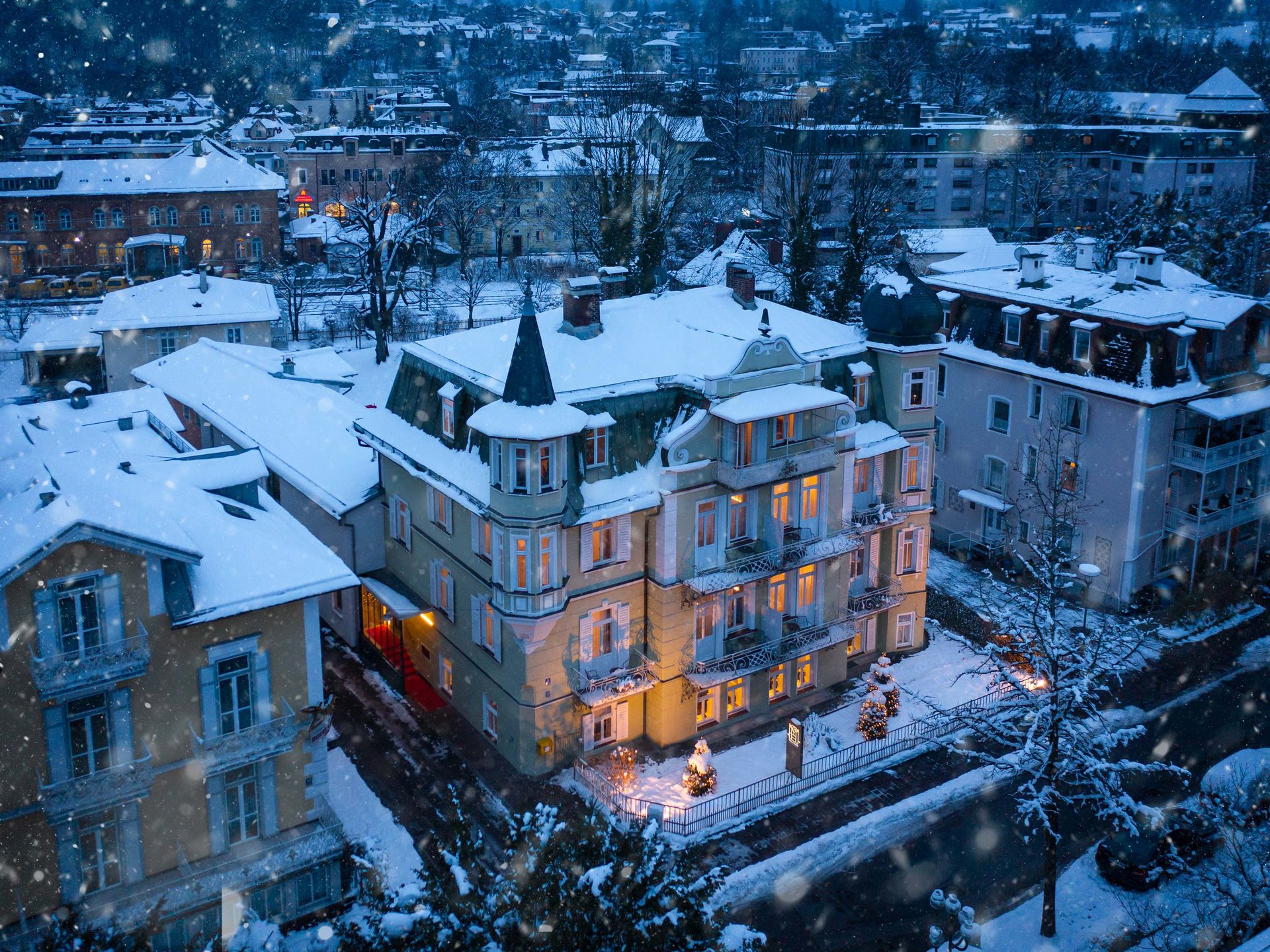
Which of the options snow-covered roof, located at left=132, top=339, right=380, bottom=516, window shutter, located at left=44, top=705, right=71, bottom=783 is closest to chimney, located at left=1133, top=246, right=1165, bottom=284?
snow-covered roof, located at left=132, top=339, right=380, bottom=516

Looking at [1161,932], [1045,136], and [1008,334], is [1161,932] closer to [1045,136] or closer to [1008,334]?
[1008,334]

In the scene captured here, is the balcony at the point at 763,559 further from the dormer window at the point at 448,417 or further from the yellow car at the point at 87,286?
the yellow car at the point at 87,286

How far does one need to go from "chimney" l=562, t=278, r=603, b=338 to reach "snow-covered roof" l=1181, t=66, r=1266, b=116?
90.5m

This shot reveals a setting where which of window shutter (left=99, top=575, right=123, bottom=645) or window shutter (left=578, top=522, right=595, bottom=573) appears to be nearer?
window shutter (left=99, top=575, right=123, bottom=645)

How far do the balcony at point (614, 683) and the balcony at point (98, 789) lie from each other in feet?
33.2

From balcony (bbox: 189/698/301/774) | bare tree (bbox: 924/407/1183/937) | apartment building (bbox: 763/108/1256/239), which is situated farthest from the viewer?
apartment building (bbox: 763/108/1256/239)

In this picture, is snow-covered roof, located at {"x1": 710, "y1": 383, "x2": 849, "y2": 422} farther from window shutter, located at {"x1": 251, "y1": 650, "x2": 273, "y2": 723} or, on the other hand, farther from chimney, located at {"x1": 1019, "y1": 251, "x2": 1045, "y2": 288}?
chimney, located at {"x1": 1019, "y1": 251, "x2": 1045, "y2": 288}

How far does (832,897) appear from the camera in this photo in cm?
2383

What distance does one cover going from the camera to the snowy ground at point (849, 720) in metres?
27.0

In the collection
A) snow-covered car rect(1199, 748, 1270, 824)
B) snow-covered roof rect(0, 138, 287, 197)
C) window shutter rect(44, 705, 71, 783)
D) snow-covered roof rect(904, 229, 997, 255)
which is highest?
snow-covered roof rect(0, 138, 287, 197)

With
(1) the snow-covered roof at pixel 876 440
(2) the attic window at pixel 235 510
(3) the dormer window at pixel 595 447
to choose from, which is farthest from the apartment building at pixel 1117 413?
(2) the attic window at pixel 235 510

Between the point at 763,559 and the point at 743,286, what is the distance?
337 inches

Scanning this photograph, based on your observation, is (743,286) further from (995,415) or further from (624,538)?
(995,415)

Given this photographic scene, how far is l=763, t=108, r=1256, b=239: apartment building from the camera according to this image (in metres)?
86.1
